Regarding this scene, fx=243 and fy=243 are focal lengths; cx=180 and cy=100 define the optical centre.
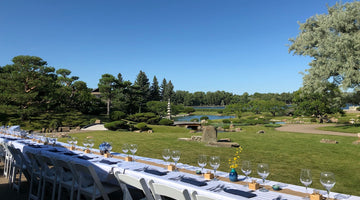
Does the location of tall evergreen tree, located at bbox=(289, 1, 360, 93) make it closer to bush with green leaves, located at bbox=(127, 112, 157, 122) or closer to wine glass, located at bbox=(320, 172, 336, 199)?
wine glass, located at bbox=(320, 172, 336, 199)

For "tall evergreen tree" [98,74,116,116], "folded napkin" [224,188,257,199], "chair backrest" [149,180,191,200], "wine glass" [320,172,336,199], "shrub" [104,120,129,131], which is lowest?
"shrub" [104,120,129,131]

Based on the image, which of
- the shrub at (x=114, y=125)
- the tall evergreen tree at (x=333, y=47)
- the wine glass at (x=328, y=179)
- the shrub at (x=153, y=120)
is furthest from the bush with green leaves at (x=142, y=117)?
the wine glass at (x=328, y=179)

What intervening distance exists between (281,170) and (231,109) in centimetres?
4372

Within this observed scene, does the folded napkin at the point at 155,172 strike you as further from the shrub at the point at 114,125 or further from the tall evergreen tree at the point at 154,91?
the tall evergreen tree at the point at 154,91

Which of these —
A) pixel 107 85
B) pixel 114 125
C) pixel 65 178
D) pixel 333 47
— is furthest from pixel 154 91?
pixel 65 178

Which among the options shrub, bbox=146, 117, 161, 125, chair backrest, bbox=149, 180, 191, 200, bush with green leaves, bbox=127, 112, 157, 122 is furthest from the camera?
bush with green leaves, bbox=127, 112, 157, 122

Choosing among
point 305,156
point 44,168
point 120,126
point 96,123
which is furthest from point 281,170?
point 96,123

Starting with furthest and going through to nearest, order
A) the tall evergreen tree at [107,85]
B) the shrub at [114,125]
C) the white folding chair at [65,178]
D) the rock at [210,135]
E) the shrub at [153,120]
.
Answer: the tall evergreen tree at [107,85]
the shrub at [153,120]
the shrub at [114,125]
the rock at [210,135]
the white folding chair at [65,178]

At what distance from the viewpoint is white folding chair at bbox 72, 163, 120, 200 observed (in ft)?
10.3

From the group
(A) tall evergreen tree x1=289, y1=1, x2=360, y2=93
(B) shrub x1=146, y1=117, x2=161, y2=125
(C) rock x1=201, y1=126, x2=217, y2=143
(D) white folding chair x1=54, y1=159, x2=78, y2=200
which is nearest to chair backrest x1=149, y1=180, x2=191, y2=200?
(D) white folding chair x1=54, y1=159, x2=78, y2=200

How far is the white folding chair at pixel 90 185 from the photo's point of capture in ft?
10.3

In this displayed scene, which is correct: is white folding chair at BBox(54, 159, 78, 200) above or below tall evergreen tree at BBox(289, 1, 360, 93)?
below

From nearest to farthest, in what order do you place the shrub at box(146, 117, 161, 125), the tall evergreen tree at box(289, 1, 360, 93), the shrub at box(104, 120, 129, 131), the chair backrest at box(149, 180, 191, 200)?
the chair backrest at box(149, 180, 191, 200), the tall evergreen tree at box(289, 1, 360, 93), the shrub at box(104, 120, 129, 131), the shrub at box(146, 117, 161, 125)

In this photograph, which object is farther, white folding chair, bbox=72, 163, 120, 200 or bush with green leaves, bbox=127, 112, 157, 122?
bush with green leaves, bbox=127, 112, 157, 122
